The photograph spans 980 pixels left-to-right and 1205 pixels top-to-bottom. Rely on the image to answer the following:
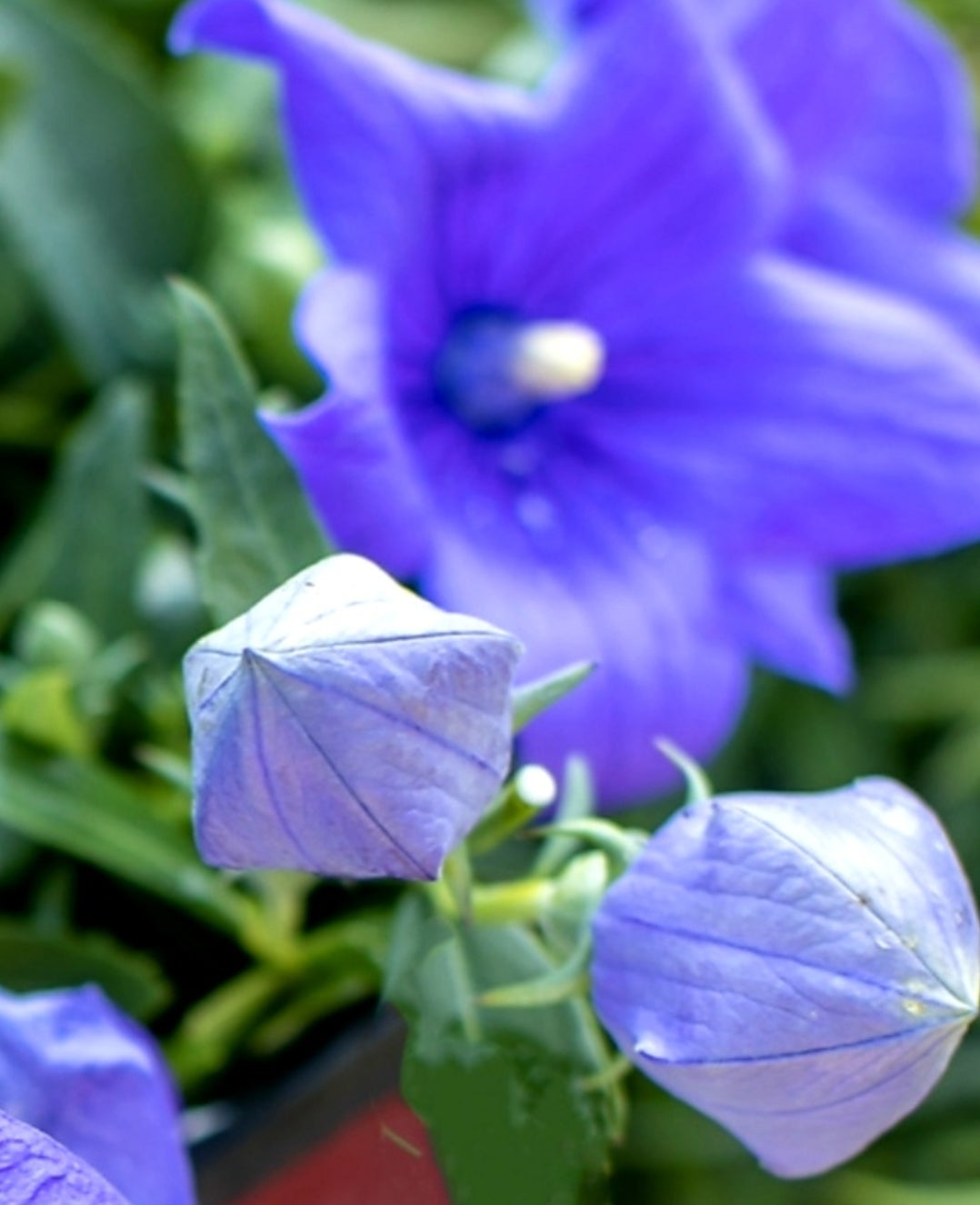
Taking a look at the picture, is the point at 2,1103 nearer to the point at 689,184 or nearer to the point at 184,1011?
the point at 184,1011

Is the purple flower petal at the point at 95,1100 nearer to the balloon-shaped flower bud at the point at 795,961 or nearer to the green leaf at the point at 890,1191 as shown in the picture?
the balloon-shaped flower bud at the point at 795,961

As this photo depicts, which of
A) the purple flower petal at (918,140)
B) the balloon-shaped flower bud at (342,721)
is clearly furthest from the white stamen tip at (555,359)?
the balloon-shaped flower bud at (342,721)

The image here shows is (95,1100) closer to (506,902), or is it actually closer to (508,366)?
(506,902)

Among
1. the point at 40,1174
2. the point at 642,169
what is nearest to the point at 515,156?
the point at 642,169

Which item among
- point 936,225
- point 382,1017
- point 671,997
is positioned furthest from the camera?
point 936,225

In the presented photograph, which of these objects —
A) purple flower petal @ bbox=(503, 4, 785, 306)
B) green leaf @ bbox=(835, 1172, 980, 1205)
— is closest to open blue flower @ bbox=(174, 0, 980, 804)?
purple flower petal @ bbox=(503, 4, 785, 306)

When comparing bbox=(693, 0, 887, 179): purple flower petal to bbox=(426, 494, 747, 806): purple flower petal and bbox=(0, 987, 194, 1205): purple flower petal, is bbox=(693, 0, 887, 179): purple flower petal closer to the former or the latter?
bbox=(426, 494, 747, 806): purple flower petal

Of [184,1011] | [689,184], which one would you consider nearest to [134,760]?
[184,1011]
